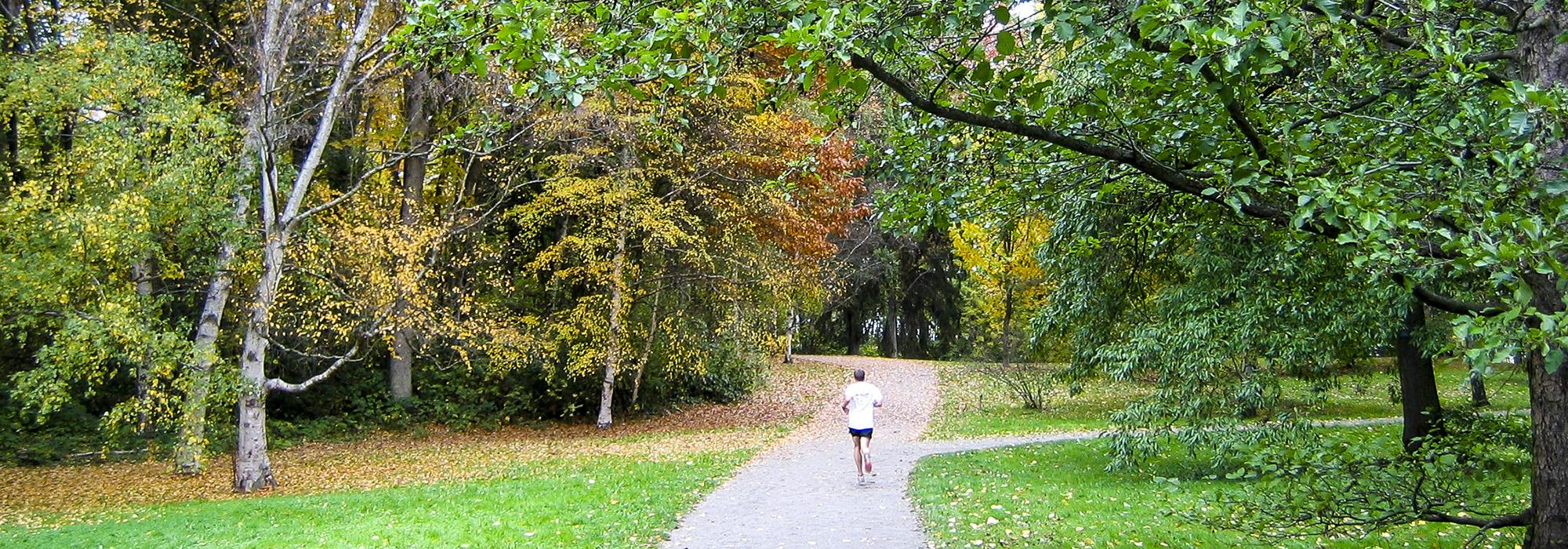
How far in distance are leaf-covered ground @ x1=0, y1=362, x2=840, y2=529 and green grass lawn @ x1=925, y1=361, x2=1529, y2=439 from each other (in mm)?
4190

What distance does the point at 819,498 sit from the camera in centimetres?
1084

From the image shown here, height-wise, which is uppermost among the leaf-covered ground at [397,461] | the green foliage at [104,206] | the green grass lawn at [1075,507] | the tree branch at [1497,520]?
the green foliage at [104,206]

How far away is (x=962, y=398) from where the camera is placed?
2708 centimetres

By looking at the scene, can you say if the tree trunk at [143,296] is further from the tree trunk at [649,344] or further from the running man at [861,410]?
the running man at [861,410]

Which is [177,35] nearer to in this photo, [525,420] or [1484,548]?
[525,420]

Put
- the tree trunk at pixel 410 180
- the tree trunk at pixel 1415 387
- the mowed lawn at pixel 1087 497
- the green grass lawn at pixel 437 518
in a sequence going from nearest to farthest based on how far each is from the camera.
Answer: the mowed lawn at pixel 1087 497, the green grass lawn at pixel 437 518, the tree trunk at pixel 1415 387, the tree trunk at pixel 410 180

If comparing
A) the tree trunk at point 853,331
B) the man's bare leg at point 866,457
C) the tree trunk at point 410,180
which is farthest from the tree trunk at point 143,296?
the tree trunk at point 853,331

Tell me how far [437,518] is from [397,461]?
773 centimetres

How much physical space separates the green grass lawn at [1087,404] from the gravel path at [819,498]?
57.5 inches

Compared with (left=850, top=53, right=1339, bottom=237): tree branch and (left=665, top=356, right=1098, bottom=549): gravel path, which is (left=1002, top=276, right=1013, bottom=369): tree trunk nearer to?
(left=665, top=356, right=1098, bottom=549): gravel path

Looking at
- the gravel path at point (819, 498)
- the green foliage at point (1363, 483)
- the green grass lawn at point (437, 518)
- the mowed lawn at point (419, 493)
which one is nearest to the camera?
the green foliage at point (1363, 483)

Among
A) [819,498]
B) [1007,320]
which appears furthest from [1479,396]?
[1007,320]

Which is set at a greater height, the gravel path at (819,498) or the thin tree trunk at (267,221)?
the thin tree trunk at (267,221)

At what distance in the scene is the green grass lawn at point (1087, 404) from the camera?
1980 cm
